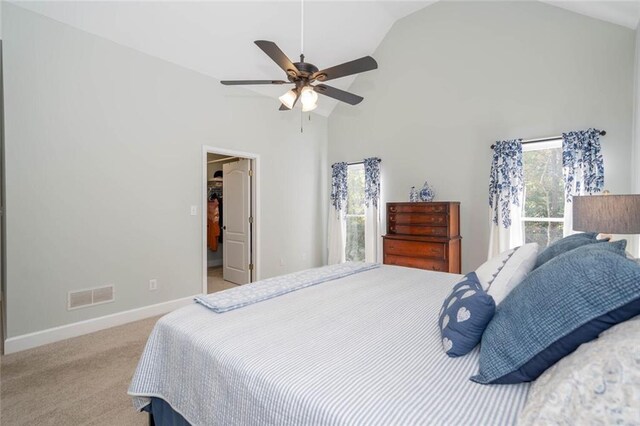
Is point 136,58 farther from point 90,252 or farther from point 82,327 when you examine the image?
point 82,327

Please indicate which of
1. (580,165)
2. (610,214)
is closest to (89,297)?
(610,214)

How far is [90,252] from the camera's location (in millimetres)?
2912

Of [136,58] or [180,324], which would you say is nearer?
[180,324]

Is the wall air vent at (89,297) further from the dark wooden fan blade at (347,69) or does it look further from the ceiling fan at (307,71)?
the dark wooden fan blade at (347,69)

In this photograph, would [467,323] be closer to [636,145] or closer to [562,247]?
[562,247]

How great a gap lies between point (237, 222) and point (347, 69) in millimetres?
3100

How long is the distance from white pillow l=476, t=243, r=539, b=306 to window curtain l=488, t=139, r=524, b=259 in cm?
224

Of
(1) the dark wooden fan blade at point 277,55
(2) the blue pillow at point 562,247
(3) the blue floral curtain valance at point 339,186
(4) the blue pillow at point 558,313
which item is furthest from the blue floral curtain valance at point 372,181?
(4) the blue pillow at point 558,313

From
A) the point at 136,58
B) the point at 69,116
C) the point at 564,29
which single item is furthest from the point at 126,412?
the point at 564,29

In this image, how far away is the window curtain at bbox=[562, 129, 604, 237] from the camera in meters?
2.89

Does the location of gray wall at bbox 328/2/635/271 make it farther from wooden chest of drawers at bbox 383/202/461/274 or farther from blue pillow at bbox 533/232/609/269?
blue pillow at bbox 533/232/609/269

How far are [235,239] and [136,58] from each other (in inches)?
102

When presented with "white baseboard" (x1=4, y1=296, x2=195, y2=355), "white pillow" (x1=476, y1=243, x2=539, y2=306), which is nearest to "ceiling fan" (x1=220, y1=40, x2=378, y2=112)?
"white pillow" (x1=476, y1=243, x2=539, y2=306)

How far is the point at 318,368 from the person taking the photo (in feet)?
3.26
